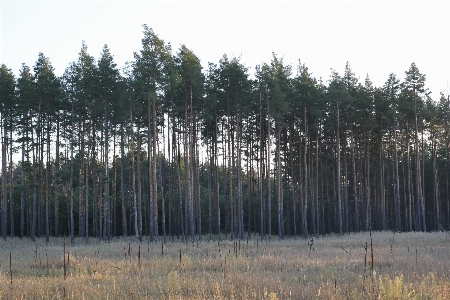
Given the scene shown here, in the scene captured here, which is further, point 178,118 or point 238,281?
point 178,118

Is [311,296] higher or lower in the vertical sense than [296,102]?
lower

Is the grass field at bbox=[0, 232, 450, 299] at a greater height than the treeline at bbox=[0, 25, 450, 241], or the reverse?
the treeline at bbox=[0, 25, 450, 241]

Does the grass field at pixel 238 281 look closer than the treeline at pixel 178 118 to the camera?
Yes

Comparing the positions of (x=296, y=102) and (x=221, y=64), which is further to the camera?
(x=296, y=102)

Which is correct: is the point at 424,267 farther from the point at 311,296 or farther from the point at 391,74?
the point at 391,74

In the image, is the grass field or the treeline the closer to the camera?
the grass field

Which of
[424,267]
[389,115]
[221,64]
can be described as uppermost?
[221,64]

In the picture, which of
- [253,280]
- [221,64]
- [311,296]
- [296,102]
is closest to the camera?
[311,296]

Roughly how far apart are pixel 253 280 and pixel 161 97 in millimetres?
27657

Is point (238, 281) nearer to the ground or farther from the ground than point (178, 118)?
nearer to the ground

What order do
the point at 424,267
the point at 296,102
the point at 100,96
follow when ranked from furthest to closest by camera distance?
1. the point at 296,102
2. the point at 100,96
3. the point at 424,267

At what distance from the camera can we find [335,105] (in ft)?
136

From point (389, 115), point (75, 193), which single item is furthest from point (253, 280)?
point (75, 193)

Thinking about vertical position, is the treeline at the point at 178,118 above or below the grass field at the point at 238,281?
above
